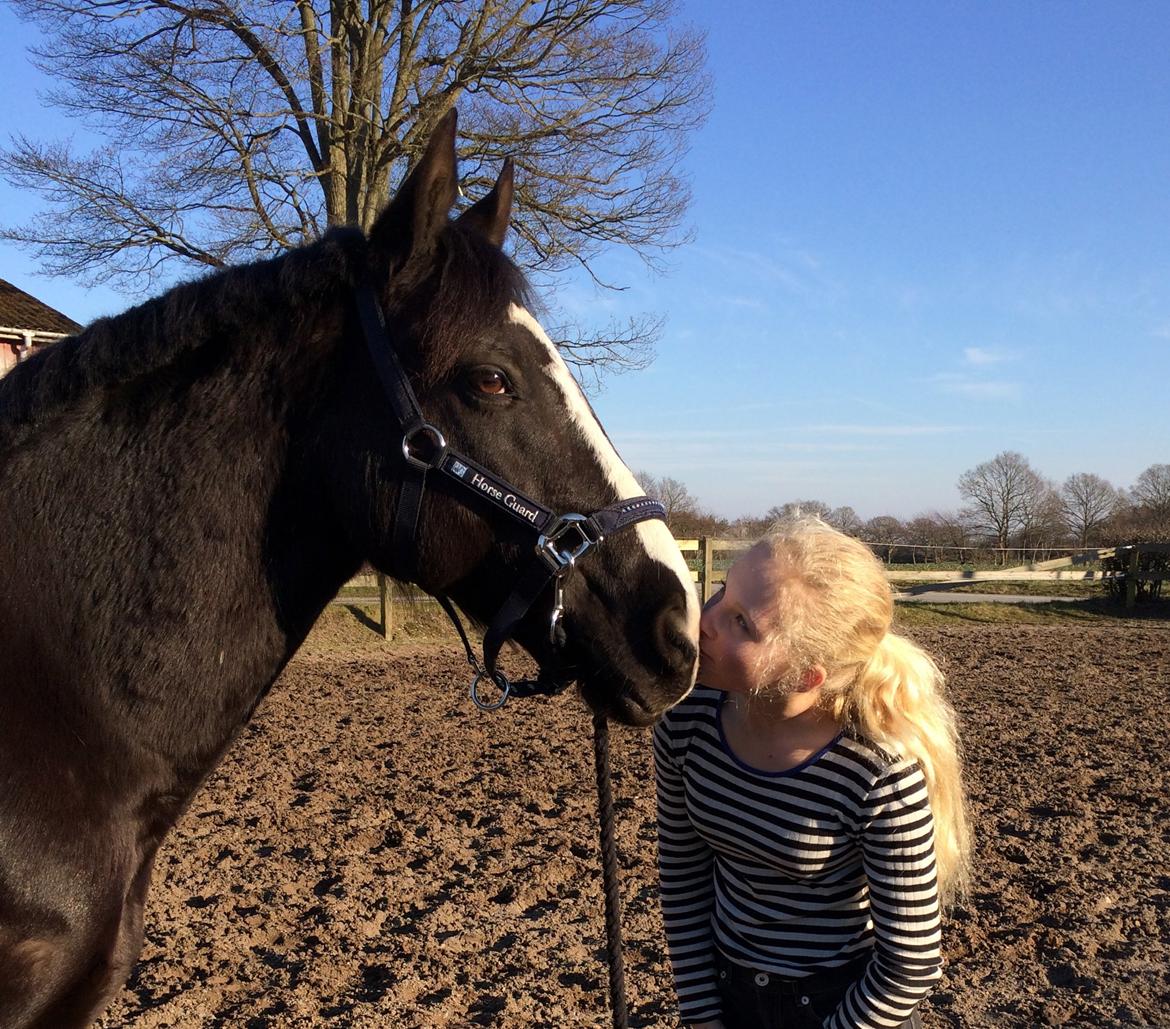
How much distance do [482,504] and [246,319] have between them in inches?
25.2

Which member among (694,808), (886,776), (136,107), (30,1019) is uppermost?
(136,107)

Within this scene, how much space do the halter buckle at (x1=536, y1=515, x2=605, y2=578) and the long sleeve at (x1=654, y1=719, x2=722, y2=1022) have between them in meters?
0.68

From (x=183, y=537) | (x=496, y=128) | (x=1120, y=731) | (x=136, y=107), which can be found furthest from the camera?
(x=496, y=128)

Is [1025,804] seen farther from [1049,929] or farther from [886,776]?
[886,776]

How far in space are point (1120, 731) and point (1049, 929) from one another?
189 inches

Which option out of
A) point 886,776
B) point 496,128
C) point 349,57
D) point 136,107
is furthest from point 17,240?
point 886,776

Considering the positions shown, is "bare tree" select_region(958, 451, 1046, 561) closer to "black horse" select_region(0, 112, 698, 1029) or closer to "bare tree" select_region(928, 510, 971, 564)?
"bare tree" select_region(928, 510, 971, 564)

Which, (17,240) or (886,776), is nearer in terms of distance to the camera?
→ (886,776)

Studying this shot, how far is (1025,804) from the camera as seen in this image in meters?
6.40

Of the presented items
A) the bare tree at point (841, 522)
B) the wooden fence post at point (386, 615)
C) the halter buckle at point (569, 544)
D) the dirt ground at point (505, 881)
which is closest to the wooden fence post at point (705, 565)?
the bare tree at point (841, 522)

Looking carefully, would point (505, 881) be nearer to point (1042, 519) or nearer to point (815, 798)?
point (815, 798)

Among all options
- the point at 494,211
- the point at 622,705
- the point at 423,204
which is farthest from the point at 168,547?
the point at 494,211

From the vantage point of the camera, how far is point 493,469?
1964mm

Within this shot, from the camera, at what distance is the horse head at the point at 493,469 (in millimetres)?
1947
